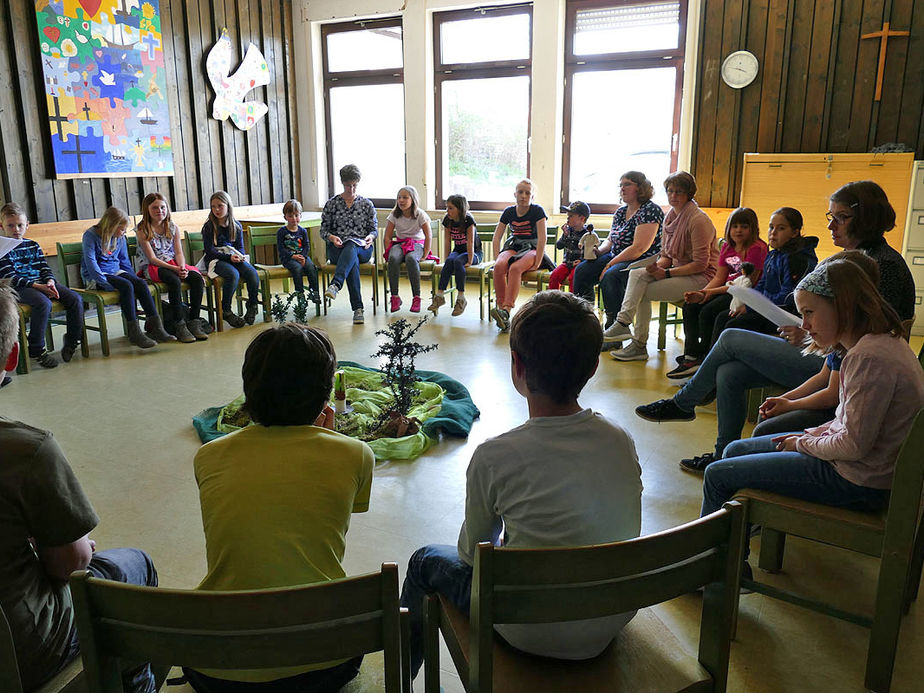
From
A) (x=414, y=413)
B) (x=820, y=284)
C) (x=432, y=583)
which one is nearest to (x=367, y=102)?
(x=414, y=413)

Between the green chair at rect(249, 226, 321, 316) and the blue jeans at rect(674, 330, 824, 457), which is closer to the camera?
the blue jeans at rect(674, 330, 824, 457)

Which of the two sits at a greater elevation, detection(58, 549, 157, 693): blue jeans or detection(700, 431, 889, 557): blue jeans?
detection(700, 431, 889, 557): blue jeans

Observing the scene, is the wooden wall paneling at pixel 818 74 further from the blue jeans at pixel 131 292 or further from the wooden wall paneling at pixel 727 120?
the blue jeans at pixel 131 292

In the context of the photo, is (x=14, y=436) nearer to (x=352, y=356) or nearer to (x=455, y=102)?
(x=352, y=356)

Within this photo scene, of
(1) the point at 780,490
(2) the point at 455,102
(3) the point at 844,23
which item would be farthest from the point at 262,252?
(1) the point at 780,490

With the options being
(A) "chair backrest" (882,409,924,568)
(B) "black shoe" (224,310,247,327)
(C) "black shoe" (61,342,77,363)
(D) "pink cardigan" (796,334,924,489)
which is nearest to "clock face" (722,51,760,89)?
(B) "black shoe" (224,310,247,327)

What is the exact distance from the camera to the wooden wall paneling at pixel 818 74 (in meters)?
6.09

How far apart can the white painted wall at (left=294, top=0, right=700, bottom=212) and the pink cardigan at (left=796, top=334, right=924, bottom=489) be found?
5505mm

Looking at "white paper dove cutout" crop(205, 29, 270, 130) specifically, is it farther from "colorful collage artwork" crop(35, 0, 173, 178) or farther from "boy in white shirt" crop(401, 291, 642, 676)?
"boy in white shirt" crop(401, 291, 642, 676)

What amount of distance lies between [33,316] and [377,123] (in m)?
4.91

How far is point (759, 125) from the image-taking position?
6.48 meters

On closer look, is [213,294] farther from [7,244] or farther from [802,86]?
[802,86]

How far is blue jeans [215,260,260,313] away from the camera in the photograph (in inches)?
238

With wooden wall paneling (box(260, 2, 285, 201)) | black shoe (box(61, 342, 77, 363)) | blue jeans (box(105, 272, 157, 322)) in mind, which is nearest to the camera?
black shoe (box(61, 342, 77, 363))
